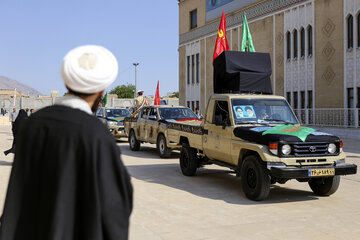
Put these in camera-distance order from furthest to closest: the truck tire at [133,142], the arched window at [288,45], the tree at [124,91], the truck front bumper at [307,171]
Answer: the tree at [124,91]
the arched window at [288,45]
the truck tire at [133,142]
the truck front bumper at [307,171]

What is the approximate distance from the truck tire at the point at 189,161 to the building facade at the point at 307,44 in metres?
13.4

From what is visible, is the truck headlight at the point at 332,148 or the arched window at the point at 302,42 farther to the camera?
the arched window at the point at 302,42

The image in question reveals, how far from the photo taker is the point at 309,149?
7.44 m

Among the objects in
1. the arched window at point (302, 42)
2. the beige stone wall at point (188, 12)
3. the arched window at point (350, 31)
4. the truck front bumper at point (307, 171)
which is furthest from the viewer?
the beige stone wall at point (188, 12)

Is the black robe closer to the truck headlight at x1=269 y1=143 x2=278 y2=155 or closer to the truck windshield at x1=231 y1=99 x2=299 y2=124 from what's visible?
the truck headlight at x1=269 y1=143 x2=278 y2=155

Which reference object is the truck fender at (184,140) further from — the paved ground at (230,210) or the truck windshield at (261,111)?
the truck windshield at (261,111)

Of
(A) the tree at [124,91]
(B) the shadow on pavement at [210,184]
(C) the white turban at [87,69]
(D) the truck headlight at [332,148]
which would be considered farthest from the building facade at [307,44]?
(A) the tree at [124,91]

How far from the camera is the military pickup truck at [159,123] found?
45.8 feet

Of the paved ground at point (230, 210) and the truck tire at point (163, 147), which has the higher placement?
the truck tire at point (163, 147)

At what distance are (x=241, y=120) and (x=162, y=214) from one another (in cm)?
280

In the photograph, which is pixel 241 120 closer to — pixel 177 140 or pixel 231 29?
pixel 177 140

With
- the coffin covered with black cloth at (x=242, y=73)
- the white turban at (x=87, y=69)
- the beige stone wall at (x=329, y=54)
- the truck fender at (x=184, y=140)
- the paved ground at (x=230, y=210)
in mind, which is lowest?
the paved ground at (x=230, y=210)

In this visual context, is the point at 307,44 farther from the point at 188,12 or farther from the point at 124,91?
the point at 124,91

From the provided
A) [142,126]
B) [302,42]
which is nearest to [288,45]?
[302,42]
